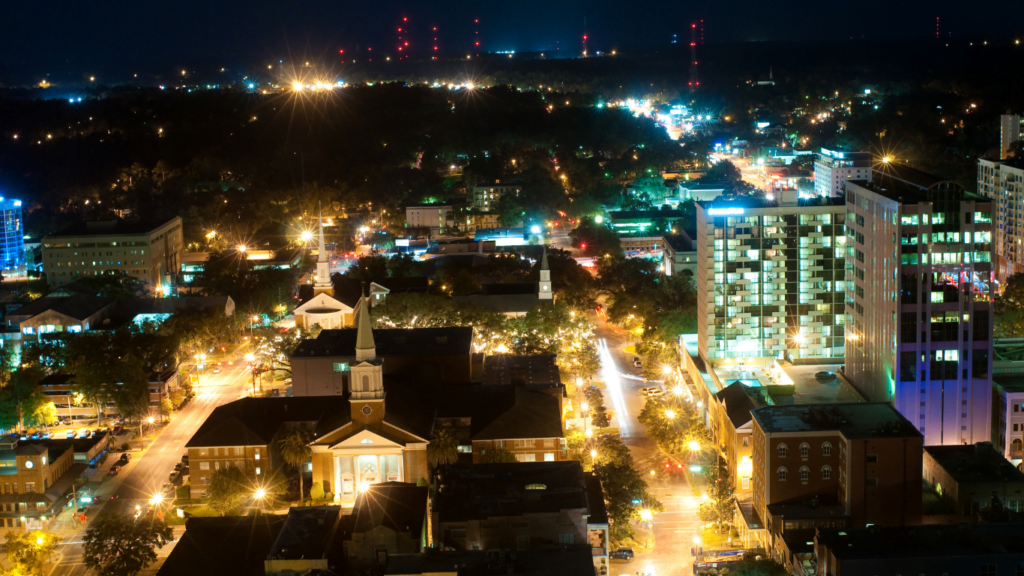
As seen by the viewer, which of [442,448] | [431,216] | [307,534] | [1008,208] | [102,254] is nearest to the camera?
[307,534]

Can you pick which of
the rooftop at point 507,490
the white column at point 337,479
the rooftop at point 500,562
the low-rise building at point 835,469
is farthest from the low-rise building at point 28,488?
the low-rise building at point 835,469

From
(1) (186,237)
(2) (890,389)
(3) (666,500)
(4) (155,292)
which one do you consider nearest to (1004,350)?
(2) (890,389)

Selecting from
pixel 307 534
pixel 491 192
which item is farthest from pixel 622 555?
pixel 491 192

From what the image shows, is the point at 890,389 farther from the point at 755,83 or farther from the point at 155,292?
the point at 755,83

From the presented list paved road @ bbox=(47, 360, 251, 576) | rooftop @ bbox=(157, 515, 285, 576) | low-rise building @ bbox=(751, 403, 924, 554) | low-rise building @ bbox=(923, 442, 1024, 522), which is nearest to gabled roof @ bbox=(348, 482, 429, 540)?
rooftop @ bbox=(157, 515, 285, 576)

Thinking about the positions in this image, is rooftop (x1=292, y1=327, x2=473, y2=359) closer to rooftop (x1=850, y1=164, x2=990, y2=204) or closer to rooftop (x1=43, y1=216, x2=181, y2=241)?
rooftop (x1=850, y1=164, x2=990, y2=204)

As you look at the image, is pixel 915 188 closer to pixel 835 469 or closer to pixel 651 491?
pixel 835 469
